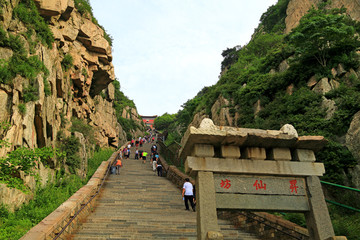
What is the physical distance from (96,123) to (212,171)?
1950cm

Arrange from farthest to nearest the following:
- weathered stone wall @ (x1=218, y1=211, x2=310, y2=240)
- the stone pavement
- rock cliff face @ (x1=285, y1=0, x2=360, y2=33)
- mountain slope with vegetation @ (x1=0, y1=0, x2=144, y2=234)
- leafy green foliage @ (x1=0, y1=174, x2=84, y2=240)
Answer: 1. rock cliff face @ (x1=285, y1=0, x2=360, y2=33)
2. mountain slope with vegetation @ (x1=0, y1=0, x2=144, y2=234)
3. the stone pavement
4. leafy green foliage @ (x1=0, y1=174, x2=84, y2=240)
5. weathered stone wall @ (x1=218, y1=211, x2=310, y2=240)

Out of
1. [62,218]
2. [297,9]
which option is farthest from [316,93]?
[297,9]

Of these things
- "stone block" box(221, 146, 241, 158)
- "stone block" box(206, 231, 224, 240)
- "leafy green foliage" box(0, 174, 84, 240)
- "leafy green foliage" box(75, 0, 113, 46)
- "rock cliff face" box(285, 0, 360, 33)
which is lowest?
"leafy green foliage" box(0, 174, 84, 240)

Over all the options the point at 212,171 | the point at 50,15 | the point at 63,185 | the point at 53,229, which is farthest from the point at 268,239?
the point at 50,15

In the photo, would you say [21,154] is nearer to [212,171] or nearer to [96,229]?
[96,229]

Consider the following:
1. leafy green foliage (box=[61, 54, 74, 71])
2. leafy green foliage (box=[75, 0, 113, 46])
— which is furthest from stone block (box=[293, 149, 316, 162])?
leafy green foliage (box=[75, 0, 113, 46])

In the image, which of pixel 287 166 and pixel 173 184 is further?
pixel 173 184

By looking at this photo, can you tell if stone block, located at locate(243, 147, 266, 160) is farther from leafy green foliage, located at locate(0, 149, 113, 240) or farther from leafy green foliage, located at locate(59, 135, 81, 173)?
leafy green foliage, located at locate(59, 135, 81, 173)

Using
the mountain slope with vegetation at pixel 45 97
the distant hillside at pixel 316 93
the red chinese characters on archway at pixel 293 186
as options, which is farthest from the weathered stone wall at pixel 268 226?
the mountain slope with vegetation at pixel 45 97

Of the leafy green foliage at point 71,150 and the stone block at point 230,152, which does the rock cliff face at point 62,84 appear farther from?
the stone block at point 230,152

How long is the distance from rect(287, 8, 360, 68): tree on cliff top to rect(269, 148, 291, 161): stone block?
1089 cm

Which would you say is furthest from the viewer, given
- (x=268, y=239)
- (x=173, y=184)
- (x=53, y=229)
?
(x=173, y=184)

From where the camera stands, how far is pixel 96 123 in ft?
70.8

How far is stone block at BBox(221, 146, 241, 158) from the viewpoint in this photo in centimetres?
402
